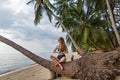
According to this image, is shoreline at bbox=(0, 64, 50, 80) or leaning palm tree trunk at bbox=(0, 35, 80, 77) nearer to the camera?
leaning palm tree trunk at bbox=(0, 35, 80, 77)

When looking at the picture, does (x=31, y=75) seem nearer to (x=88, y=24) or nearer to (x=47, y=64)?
(x=47, y=64)

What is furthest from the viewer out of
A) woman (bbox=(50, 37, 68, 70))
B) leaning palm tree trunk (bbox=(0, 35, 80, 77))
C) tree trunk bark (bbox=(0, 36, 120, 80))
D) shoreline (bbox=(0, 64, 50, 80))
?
shoreline (bbox=(0, 64, 50, 80))

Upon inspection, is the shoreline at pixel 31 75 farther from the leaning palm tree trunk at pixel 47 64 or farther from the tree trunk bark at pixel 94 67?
the tree trunk bark at pixel 94 67

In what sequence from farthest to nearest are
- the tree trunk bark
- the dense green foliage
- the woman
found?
the dense green foliage, the woman, the tree trunk bark

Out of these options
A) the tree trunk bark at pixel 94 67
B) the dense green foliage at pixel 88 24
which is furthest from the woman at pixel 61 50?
the dense green foliage at pixel 88 24

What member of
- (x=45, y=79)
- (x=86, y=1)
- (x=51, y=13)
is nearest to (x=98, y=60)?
(x=45, y=79)

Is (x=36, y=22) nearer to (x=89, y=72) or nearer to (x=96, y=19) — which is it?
(x=96, y=19)

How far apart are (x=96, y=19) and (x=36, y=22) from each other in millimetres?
7113

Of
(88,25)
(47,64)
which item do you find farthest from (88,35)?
(47,64)

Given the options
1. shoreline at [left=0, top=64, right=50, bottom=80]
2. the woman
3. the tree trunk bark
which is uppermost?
the woman

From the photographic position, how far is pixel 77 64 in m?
7.73

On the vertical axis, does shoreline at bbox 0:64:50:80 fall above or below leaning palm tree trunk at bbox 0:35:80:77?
below

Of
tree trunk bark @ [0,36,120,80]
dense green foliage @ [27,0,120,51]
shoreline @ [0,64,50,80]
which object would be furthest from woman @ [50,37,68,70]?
dense green foliage @ [27,0,120,51]

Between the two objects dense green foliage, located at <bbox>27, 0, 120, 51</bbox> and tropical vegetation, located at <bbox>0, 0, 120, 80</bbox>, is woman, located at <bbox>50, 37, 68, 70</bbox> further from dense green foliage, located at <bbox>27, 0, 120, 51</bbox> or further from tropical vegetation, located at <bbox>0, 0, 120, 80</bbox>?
dense green foliage, located at <bbox>27, 0, 120, 51</bbox>
